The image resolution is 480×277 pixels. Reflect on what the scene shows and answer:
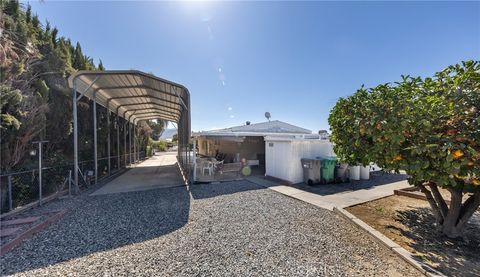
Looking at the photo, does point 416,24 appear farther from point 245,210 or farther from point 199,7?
point 245,210

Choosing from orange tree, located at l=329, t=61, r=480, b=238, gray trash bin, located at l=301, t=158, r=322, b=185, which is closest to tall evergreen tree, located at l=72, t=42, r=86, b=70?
gray trash bin, located at l=301, t=158, r=322, b=185

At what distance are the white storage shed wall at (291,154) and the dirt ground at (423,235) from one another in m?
3.33

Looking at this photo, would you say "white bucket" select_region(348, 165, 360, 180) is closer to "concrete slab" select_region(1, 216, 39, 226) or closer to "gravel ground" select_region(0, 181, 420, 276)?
"gravel ground" select_region(0, 181, 420, 276)

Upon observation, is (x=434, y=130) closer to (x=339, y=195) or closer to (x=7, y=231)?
(x=339, y=195)

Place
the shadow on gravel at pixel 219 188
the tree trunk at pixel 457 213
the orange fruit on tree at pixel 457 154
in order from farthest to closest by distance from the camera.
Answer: the shadow on gravel at pixel 219 188 < the tree trunk at pixel 457 213 < the orange fruit on tree at pixel 457 154

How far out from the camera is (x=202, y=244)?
3732 millimetres

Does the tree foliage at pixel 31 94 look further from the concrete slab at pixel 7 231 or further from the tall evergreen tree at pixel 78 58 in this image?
the concrete slab at pixel 7 231

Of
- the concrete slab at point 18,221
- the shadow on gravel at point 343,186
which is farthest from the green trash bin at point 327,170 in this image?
the concrete slab at point 18,221

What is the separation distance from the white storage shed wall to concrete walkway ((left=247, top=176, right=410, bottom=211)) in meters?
0.93

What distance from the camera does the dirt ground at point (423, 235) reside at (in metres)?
3.10

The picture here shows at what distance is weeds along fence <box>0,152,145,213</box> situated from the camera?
5.42 m

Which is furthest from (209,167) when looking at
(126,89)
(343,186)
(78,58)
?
(78,58)

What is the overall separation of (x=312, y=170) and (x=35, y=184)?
1022 centimetres

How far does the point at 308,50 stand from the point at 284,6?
124 inches
